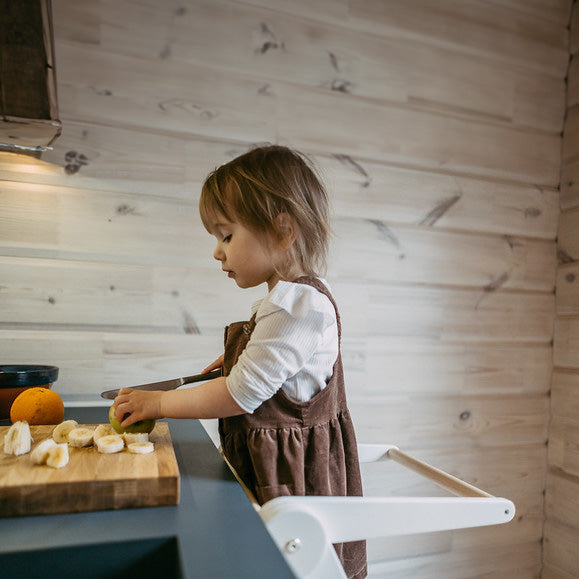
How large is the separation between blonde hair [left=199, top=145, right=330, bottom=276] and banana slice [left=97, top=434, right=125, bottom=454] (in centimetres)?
41

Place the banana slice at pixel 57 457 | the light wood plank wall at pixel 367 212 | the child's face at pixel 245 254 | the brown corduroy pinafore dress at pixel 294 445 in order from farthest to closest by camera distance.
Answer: the light wood plank wall at pixel 367 212 < the child's face at pixel 245 254 < the brown corduroy pinafore dress at pixel 294 445 < the banana slice at pixel 57 457

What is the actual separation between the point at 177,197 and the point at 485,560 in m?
1.48

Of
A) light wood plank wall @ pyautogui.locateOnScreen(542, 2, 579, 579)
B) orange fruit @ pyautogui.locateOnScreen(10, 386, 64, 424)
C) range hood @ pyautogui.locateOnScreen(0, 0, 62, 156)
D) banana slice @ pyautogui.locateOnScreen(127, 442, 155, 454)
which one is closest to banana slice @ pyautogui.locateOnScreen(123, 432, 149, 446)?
banana slice @ pyautogui.locateOnScreen(127, 442, 155, 454)

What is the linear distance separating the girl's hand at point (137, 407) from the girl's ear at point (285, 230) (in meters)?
0.33

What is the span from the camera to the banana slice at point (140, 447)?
0.69 m

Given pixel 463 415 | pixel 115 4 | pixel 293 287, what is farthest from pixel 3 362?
pixel 463 415

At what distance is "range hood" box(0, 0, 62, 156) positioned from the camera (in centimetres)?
84

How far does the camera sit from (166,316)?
135 cm

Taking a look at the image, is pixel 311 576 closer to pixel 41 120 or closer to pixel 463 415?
pixel 41 120

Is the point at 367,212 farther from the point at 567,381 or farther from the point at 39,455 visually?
the point at 39,455

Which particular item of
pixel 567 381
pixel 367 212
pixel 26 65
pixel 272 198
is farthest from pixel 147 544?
pixel 567 381

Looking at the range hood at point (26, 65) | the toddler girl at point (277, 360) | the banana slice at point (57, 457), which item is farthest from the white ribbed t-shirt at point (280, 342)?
the range hood at point (26, 65)

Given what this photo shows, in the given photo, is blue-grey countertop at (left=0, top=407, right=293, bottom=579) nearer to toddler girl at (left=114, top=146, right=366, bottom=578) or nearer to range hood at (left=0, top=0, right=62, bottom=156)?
toddler girl at (left=114, top=146, right=366, bottom=578)

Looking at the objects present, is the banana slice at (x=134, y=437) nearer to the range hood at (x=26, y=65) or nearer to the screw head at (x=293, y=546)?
the screw head at (x=293, y=546)
